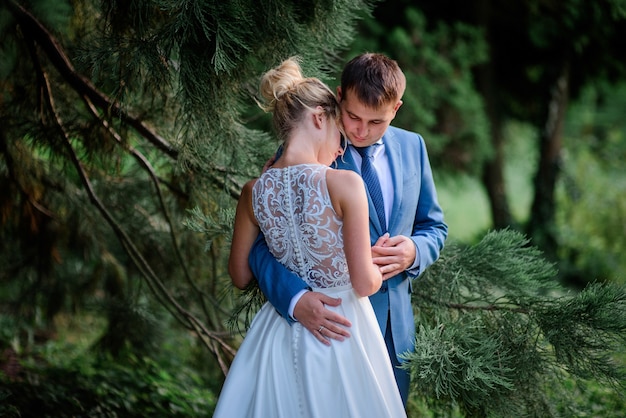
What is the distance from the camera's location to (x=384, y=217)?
2.26 meters

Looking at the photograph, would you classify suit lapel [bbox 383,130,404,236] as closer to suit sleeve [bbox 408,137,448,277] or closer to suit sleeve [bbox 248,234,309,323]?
suit sleeve [bbox 408,137,448,277]

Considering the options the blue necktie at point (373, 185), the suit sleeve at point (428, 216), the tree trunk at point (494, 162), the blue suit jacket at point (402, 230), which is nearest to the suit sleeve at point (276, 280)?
the blue suit jacket at point (402, 230)

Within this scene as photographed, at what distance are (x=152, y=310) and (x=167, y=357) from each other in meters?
0.85

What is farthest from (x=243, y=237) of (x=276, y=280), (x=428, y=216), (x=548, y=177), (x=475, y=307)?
(x=548, y=177)

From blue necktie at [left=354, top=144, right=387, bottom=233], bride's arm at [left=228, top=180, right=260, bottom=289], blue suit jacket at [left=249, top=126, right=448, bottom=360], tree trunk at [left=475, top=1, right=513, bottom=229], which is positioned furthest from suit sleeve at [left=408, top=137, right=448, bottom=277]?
Result: tree trunk at [left=475, top=1, right=513, bottom=229]

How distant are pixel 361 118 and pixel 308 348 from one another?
0.71 metres

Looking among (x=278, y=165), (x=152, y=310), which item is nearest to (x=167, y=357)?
(x=152, y=310)

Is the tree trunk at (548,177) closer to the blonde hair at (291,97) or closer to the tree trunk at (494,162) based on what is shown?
the tree trunk at (494,162)

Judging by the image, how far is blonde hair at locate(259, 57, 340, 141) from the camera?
6.94ft

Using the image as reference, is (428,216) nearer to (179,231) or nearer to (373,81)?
(373,81)

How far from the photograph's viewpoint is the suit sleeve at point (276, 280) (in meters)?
2.12

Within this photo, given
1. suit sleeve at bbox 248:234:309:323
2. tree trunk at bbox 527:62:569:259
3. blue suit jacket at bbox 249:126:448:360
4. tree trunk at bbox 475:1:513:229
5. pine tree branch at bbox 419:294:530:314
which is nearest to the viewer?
suit sleeve at bbox 248:234:309:323

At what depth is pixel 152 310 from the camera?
466 centimetres

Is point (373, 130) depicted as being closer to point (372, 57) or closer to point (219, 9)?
point (372, 57)
